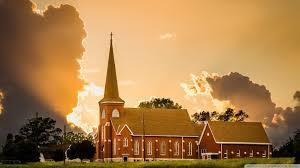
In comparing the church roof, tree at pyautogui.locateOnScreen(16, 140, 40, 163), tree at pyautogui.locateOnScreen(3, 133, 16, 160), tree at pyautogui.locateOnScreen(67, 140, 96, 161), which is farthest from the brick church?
tree at pyautogui.locateOnScreen(3, 133, 16, 160)

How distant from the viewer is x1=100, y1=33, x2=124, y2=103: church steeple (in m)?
138

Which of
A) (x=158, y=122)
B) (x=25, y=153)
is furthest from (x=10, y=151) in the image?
(x=158, y=122)

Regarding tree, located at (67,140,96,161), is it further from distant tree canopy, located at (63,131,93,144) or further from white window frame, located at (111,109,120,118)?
distant tree canopy, located at (63,131,93,144)

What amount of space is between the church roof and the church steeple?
2972 millimetres

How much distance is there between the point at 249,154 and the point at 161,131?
15.6 meters

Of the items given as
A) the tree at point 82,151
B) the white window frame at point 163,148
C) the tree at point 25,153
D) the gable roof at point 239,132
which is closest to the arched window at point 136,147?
the white window frame at point 163,148

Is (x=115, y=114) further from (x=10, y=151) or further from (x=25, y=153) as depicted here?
(x=10, y=151)

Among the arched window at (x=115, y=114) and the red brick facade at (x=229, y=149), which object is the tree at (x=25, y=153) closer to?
the arched window at (x=115, y=114)

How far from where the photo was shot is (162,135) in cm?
13625

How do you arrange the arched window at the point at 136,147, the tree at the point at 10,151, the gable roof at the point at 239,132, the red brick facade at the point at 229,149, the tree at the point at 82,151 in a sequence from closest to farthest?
the tree at the point at 10,151
the red brick facade at the point at 229,149
the tree at the point at 82,151
the gable roof at the point at 239,132
the arched window at the point at 136,147

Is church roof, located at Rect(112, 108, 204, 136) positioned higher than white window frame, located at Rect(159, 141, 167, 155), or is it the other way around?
church roof, located at Rect(112, 108, 204, 136)

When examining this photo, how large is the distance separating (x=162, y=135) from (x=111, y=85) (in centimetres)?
1252

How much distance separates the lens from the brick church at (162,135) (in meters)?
133

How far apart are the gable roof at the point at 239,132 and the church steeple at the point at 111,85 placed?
57.1 ft
